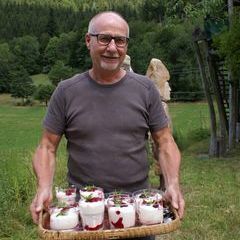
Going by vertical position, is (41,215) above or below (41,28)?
above

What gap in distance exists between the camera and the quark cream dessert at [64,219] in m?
2.36

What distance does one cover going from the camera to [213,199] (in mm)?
7773

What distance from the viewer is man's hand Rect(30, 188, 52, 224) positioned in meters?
2.57

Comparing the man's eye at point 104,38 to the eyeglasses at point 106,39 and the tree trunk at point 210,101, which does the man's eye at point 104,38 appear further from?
the tree trunk at point 210,101

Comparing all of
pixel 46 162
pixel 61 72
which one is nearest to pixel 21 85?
pixel 61 72

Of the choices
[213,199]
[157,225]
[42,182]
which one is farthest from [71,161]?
[213,199]

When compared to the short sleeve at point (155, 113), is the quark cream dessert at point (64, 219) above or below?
below

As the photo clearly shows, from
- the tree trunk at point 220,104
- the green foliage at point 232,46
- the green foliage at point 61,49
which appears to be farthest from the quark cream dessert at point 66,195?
the green foliage at point 61,49

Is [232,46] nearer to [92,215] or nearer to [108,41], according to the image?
[108,41]

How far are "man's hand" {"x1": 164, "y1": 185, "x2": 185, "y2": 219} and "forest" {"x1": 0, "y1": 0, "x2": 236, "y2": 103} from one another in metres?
36.0

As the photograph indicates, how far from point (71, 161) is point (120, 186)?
295mm

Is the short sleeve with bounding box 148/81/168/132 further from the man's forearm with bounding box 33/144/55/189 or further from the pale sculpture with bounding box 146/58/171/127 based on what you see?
the pale sculpture with bounding box 146/58/171/127

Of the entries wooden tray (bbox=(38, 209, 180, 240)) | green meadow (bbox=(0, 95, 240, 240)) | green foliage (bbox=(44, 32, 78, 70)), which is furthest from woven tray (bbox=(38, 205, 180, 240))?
green foliage (bbox=(44, 32, 78, 70))

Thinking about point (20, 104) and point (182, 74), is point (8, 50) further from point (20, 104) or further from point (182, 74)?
point (182, 74)
